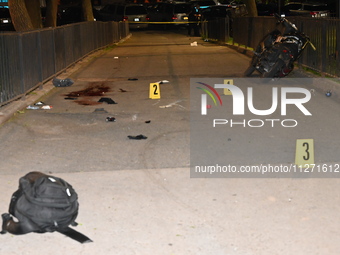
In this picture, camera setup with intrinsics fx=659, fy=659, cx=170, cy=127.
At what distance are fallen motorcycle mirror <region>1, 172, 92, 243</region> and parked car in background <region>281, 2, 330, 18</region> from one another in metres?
29.1

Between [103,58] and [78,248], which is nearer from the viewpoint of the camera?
[78,248]

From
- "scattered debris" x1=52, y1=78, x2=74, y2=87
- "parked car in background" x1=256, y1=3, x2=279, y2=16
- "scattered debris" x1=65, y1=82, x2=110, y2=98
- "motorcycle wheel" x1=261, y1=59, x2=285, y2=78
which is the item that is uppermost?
"parked car in background" x1=256, y1=3, x2=279, y2=16

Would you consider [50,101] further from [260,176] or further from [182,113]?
[260,176]

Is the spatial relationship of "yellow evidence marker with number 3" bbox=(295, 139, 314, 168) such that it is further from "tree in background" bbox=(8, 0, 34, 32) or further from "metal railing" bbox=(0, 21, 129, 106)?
"tree in background" bbox=(8, 0, 34, 32)

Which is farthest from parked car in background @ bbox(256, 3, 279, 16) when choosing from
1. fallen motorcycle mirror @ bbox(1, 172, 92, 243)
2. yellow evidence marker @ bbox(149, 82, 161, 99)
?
fallen motorcycle mirror @ bbox(1, 172, 92, 243)

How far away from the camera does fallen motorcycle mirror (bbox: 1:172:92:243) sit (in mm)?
5383

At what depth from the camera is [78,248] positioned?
5.18 meters

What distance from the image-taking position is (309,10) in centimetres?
3606

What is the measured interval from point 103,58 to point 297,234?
19.7 metres

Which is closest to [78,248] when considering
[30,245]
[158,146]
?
[30,245]

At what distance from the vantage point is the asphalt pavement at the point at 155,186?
17.4 feet

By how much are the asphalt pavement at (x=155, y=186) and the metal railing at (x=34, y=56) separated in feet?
1.37

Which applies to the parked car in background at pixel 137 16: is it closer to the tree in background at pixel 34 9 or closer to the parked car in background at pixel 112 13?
the parked car in background at pixel 112 13

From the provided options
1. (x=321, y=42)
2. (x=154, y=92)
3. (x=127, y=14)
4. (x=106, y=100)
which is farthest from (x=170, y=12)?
(x=106, y=100)
